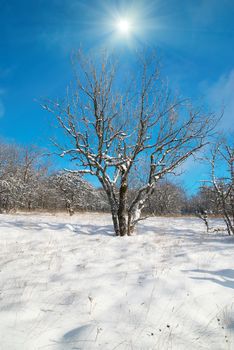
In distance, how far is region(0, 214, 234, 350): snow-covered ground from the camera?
239 centimetres

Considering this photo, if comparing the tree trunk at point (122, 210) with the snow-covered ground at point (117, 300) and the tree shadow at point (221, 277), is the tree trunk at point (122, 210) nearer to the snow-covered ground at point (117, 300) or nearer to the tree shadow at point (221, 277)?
the snow-covered ground at point (117, 300)

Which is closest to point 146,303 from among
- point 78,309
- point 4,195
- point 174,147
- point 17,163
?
point 78,309

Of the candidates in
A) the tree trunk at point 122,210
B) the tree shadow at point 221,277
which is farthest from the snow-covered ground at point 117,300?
the tree trunk at point 122,210

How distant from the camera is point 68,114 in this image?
8.68 meters

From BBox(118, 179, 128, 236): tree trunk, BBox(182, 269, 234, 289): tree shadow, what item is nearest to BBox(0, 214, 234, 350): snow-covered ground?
BBox(182, 269, 234, 289): tree shadow

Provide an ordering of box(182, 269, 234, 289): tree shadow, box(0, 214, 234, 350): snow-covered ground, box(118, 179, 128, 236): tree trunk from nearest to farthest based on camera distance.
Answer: box(0, 214, 234, 350): snow-covered ground
box(182, 269, 234, 289): tree shadow
box(118, 179, 128, 236): tree trunk

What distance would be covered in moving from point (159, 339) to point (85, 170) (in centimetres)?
669

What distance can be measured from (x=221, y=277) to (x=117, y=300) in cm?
206

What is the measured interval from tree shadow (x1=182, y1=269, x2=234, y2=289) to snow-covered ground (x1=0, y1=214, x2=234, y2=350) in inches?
0.7

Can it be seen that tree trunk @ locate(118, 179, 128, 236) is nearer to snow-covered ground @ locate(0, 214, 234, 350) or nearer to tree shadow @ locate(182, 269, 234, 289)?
snow-covered ground @ locate(0, 214, 234, 350)

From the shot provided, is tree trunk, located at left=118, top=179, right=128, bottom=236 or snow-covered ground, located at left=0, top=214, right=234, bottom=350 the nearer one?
snow-covered ground, located at left=0, top=214, right=234, bottom=350

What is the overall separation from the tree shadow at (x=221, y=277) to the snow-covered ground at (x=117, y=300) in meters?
0.02

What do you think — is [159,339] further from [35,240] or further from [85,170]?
[85,170]

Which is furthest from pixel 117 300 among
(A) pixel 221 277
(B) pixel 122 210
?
(B) pixel 122 210
